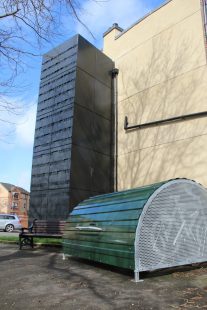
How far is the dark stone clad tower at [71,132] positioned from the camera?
45.0ft

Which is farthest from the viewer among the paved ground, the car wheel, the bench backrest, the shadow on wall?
the car wheel

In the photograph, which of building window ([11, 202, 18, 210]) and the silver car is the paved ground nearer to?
the silver car

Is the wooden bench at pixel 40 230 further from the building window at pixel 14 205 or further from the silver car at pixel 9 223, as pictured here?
the building window at pixel 14 205

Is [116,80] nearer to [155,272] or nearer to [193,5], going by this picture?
[193,5]

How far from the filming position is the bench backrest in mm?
12398

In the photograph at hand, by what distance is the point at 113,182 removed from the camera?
15320mm

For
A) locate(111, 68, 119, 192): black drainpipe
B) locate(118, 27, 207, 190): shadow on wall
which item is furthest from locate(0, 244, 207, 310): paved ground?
locate(111, 68, 119, 192): black drainpipe

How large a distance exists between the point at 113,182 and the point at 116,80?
491 cm

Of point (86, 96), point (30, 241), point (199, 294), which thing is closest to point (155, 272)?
point (199, 294)

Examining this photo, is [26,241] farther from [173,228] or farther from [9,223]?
[9,223]

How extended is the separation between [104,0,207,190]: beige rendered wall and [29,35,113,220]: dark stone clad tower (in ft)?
3.09

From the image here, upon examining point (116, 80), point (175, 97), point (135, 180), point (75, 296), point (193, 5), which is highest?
point (193, 5)

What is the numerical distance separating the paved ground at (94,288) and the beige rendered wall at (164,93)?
568 centimetres

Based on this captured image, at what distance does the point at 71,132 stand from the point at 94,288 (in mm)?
8708
